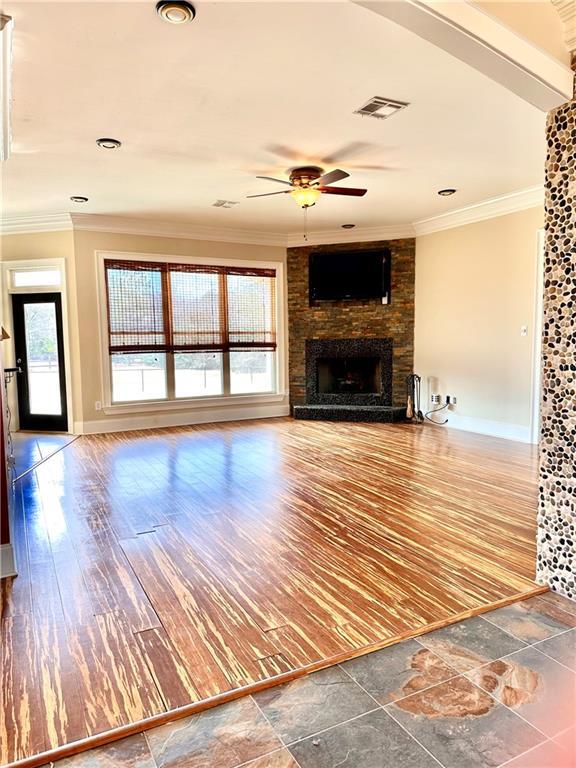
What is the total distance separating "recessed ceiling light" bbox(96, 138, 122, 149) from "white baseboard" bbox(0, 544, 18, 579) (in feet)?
10.2

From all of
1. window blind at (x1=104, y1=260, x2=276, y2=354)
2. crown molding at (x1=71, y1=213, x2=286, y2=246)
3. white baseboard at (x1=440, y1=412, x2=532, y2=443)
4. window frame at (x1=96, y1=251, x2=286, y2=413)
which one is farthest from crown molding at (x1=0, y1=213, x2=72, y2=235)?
white baseboard at (x1=440, y1=412, x2=532, y2=443)

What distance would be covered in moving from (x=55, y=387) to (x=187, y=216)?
3.02 m

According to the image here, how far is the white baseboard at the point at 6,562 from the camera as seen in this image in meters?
2.79

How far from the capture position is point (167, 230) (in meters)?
7.02

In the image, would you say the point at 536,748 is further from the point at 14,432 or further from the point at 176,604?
the point at 14,432

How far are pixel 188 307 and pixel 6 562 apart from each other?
5.01m

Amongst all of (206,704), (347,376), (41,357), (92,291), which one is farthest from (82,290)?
(206,704)

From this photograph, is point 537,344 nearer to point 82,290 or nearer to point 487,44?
point 487,44

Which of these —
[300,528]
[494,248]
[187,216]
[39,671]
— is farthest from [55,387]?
[494,248]

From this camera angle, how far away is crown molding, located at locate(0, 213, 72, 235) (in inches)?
252

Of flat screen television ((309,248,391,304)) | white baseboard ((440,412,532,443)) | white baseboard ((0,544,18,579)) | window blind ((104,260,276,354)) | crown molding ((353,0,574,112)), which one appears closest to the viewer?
crown molding ((353,0,574,112))

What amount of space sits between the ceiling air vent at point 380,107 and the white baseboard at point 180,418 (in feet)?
16.5

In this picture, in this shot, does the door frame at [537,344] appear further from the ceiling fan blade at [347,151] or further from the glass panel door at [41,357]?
the glass panel door at [41,357]

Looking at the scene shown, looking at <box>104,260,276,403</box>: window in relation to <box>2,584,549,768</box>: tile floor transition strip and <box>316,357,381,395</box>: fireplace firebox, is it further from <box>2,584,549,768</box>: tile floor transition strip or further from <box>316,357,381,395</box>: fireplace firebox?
<box>2,584,549,768</box>: tile floor transition strip
